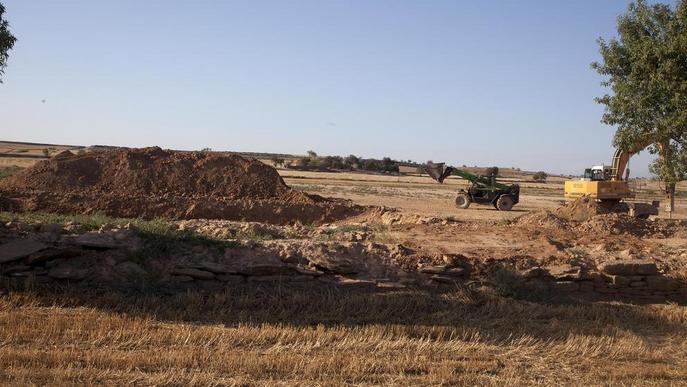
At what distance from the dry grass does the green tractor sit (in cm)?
1985

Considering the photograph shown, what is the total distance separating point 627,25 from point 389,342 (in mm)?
11985

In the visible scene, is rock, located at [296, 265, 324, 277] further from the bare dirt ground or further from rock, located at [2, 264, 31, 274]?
rock, located at [2, 264, 31, 274]

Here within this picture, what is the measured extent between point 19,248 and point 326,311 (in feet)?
15.5

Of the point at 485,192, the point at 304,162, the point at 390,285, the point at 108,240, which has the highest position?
the point at 304,162

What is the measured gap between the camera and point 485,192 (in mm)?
30562

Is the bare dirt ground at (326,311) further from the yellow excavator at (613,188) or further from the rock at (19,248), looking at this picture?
the yellow excavator at (613,188)

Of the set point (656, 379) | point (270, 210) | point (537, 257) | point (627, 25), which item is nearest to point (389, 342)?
point (656, 379)

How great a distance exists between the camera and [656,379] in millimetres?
6605

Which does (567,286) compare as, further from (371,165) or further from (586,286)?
(371,165)

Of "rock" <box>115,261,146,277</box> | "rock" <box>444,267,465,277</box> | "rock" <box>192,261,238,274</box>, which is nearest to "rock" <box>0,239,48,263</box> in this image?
"rock" <box>115,261,146,277</box>

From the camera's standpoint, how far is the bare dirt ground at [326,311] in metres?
6.39

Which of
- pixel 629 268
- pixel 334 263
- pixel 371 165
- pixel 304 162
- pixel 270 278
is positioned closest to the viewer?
pixel 270 278

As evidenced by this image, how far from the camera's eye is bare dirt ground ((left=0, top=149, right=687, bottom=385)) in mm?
6387

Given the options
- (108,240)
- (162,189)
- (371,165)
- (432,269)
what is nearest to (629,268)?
(432,269)
